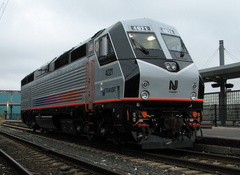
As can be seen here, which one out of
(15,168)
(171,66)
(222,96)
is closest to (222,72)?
(222,96)

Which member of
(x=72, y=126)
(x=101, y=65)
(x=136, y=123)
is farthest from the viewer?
(x=72, y=126)

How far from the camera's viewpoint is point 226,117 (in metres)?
15.2

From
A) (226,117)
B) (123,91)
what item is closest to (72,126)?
(123,91)

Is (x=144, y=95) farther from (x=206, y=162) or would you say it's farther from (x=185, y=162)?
(x=206, y=162)

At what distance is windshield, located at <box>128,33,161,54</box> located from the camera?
832cm

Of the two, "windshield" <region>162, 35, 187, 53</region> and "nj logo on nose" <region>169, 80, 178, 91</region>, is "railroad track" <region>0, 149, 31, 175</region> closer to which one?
"nj logo on nose" <region>169, 80, 178, 91</region>

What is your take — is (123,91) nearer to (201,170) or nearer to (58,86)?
(201,170)

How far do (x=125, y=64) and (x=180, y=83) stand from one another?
1659mm

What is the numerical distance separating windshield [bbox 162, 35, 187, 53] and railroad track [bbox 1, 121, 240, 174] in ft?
10.6

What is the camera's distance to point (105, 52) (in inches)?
345

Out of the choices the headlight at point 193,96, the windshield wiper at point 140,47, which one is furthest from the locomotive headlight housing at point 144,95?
the headlight at point 193,96

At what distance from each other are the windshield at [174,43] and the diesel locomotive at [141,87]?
4cm

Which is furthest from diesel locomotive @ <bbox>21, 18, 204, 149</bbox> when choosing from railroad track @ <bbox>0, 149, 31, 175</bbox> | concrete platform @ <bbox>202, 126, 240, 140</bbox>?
railroad track @ <bbox>0, 149, 31, 175</bbox>

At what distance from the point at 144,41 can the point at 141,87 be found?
1645mm
